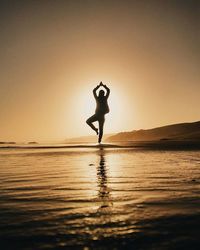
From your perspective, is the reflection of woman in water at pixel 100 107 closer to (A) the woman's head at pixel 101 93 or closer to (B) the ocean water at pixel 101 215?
(A) the woman's head at pixel 101 93

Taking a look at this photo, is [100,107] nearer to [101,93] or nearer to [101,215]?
[101,93]


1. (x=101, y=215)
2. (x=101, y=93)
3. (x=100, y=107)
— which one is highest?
(x=101, y=93)

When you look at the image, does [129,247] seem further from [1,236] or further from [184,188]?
[184,188]

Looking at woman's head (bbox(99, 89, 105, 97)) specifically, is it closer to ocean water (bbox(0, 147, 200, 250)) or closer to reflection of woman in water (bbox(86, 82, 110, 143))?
reflection of woman in water (bbox(86, 82, 110, 143))

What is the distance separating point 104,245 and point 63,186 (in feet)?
9.32

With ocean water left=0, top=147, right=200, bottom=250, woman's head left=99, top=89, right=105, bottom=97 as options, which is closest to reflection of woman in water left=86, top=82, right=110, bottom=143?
woman's head left=99, top=89, right=105, bottom=97

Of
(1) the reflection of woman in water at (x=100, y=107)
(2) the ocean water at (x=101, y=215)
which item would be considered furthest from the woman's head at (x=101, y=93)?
(2) the ocean water at (x=101, y=215)

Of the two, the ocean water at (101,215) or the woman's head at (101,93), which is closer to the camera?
the ocean water at (101,215)

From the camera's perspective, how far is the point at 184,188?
14.3ft

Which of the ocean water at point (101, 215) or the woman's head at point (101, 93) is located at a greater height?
the woman's head at point (101, 93)

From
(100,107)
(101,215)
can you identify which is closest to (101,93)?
(100,107)

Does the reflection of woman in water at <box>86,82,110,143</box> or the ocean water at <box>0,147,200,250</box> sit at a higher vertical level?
the reflection of woman in water at <box>86,82,110,143</box>

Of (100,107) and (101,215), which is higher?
(100,107)

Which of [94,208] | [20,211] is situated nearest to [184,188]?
[94,208]
